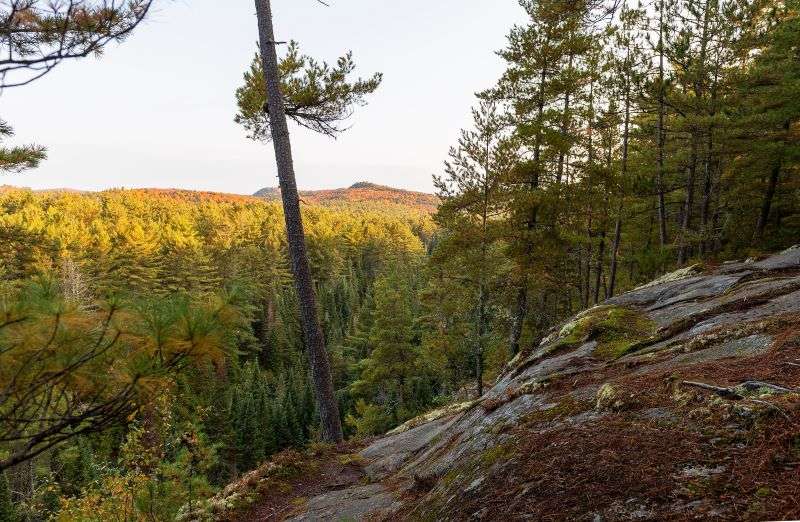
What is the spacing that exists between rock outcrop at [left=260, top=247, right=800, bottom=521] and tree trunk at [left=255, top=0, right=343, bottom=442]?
2491mm

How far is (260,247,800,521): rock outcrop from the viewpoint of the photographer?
217cm

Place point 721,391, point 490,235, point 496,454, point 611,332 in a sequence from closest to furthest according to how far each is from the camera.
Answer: point 721,391 < point 496,454 < point 611,332 < point 490,235

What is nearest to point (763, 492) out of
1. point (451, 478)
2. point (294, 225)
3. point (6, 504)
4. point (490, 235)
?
point (451, 478)

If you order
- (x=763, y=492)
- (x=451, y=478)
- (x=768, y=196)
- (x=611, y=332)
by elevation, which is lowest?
(x=451, y=478)

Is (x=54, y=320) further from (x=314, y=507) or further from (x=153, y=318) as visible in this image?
(x=314, y=507)

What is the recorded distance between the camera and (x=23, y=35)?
13.2ft

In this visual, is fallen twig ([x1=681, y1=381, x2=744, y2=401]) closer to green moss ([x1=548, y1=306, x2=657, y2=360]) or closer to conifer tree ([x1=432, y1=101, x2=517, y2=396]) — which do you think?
green moss ([x1=548, y1=306, x2=657, y2=360])

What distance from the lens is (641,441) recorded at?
2.69 m

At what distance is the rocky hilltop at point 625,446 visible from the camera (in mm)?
2189

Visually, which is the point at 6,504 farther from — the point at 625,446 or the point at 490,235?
the point at 625,446

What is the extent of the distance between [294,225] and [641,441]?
6548mm

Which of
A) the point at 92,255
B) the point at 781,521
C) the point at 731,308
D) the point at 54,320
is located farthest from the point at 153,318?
the point at 92,255

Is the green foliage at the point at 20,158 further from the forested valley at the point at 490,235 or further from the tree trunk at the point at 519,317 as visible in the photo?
the tree trunk at the point at 519,317

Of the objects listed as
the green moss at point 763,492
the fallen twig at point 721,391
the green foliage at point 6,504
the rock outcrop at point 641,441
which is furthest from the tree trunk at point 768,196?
the green foliage at point 6,504
